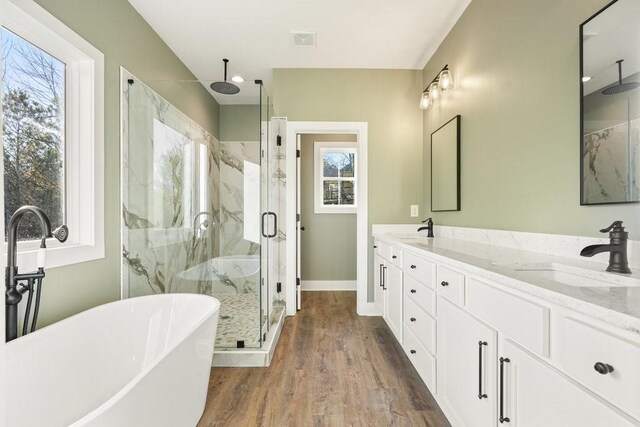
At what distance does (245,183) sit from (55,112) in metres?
1.35

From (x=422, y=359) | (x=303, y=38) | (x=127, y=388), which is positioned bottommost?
(x=422, y=359)

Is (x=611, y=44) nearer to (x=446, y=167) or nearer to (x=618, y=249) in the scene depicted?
(x=618, y=249)

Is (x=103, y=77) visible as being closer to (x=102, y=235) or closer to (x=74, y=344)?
(x=102, y=235)

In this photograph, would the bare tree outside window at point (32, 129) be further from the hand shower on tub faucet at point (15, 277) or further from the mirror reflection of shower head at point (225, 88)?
the mirror reflection of shower head at point (225, 88)

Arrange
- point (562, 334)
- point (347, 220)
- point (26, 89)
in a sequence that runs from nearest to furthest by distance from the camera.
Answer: point (562, 334)
point (26, 89)
point (347, 220)

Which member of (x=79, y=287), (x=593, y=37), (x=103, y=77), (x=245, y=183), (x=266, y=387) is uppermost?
(x=103, y=77)

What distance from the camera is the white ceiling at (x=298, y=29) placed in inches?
87.0

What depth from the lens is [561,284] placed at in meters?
0.92

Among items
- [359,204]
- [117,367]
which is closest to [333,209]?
[359,204]

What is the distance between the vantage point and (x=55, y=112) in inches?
67.0

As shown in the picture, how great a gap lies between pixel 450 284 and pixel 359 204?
5.75ft

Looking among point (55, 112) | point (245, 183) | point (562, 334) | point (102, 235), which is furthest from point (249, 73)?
point (562, 334)

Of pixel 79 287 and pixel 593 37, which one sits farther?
pixel 79 287

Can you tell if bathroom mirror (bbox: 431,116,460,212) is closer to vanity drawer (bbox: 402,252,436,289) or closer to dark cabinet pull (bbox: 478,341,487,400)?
vanity drawer (bbox: 402,252,436,289)
